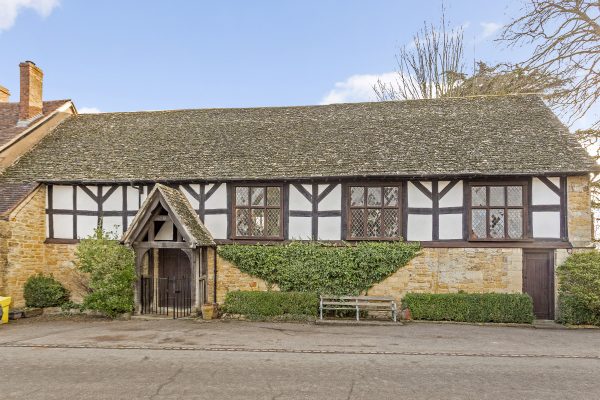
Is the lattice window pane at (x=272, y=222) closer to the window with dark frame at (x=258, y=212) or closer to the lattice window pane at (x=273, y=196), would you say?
the window with dark frame at (x=258, y=212)

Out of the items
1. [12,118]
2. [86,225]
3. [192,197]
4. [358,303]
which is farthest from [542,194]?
[12,118]

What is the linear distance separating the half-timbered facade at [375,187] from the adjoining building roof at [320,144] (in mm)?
69

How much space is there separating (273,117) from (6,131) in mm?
11145

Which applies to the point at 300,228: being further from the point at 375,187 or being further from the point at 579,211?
the point at 579,211

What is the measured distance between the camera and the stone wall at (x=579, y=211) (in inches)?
494

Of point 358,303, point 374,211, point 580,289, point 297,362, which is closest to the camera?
point 297,362

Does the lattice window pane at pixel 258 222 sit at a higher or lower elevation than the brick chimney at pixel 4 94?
lower

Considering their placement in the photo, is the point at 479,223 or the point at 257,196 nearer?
the point at 479,223

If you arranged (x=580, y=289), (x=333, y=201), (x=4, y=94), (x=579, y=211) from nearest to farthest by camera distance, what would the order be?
(x=580, y=289), (x=579, y=211), (x=333, y=201), (x=4, y=94)

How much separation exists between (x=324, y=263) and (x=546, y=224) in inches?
272

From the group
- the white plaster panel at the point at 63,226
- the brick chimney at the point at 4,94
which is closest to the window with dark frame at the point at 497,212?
the white plaster panel at the point at 63,226

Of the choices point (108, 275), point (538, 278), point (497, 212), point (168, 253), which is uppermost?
point (497, 212)

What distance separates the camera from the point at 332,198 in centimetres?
1387

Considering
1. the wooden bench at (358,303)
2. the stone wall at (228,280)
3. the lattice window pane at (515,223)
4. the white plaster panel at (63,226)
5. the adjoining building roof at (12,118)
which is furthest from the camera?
the adjoining building roof at (12,118)
